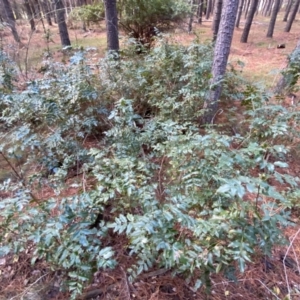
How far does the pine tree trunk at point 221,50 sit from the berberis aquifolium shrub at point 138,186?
0.18 m

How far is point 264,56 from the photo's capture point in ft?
24.4

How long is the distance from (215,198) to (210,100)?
6.38 ft

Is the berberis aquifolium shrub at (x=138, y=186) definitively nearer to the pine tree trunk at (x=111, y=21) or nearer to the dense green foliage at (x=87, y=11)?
the pine tree trunk at (x=111, y=21)

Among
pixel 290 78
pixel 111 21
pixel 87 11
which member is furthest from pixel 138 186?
pixel 87 11

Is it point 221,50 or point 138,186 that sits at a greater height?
point 221,50

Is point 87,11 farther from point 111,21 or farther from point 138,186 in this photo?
point 138,186

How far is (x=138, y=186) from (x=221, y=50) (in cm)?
226

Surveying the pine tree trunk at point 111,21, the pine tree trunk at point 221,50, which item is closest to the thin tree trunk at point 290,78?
the pine tree trunk at point 221,50

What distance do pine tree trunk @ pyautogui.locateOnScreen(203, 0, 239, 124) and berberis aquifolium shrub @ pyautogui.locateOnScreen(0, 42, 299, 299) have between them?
0.18m

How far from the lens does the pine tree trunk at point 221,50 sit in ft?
8.86

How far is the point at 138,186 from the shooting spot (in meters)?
1.58

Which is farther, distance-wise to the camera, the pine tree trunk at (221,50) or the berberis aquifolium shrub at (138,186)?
the pine tree trunk at (221,50)

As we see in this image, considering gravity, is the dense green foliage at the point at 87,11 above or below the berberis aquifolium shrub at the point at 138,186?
above

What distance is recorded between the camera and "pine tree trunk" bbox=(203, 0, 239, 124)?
2.70 meters
